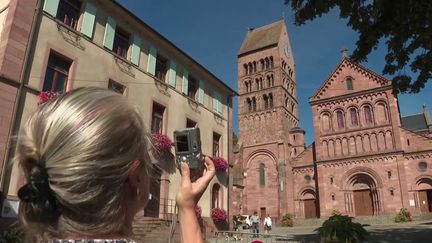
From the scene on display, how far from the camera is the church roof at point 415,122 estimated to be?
51.8 metres

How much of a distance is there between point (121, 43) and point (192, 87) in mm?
5568

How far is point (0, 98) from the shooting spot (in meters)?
11.1

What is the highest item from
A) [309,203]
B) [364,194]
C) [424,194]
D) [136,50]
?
[136,50]

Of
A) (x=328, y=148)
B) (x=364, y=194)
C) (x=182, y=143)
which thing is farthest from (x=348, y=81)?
(x=182, y=143)

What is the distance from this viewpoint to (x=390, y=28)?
9.67m

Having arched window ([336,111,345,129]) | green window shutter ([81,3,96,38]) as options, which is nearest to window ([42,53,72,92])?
green window shutter ([81,3,96,38])

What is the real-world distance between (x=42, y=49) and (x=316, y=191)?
3413cm

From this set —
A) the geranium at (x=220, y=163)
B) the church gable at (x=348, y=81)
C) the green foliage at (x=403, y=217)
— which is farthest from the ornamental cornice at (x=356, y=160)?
the geranium at (x=220, y=163)

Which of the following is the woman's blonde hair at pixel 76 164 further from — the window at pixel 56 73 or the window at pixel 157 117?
the window at pixel 157 117

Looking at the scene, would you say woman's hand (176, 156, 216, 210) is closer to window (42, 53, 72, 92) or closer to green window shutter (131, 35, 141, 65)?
window (42, 53, 72, 92)

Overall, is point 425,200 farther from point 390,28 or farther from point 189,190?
point 189,190

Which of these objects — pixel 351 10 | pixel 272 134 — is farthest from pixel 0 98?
pixel 272 134

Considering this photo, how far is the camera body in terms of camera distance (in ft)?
5.90

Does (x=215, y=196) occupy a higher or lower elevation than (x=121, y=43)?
lower
